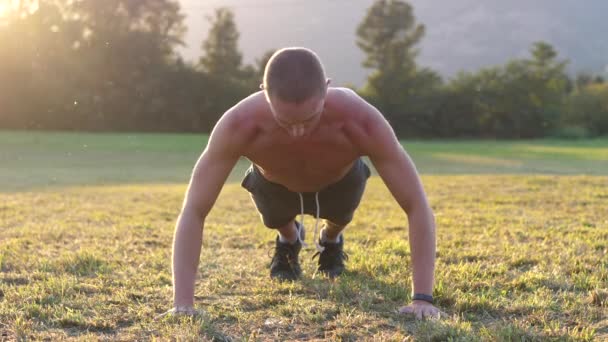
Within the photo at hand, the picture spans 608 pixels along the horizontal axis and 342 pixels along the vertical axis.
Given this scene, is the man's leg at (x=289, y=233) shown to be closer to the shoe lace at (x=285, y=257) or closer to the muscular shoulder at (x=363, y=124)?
the shoe lace at (x=285, y=257)

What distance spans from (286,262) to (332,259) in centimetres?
32

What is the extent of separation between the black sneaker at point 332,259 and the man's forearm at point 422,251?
113 cm

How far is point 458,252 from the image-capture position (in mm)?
5176

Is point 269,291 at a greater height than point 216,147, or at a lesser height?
lesser

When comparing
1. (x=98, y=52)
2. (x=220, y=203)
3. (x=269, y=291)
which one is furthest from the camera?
(x=98, y=52)

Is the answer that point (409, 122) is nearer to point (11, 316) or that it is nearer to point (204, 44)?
point (204, 44)

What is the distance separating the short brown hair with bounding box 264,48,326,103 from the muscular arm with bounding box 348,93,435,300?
490mm

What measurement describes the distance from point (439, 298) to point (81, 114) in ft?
133

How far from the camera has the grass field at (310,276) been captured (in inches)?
126

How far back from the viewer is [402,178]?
3.41 m

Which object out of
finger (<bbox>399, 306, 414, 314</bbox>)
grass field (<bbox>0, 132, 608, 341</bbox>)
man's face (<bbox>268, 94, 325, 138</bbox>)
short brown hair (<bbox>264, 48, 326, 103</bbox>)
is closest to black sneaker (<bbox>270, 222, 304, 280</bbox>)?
grass field (<bbox>0, 132, 608, 341</bbox>)

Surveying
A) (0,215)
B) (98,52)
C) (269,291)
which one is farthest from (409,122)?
(269,291)

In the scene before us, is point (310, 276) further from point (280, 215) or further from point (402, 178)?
point (402, 178)

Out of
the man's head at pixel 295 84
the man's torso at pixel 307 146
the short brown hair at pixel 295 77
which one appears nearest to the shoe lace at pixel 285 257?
the man's torso at pixel 307 146
